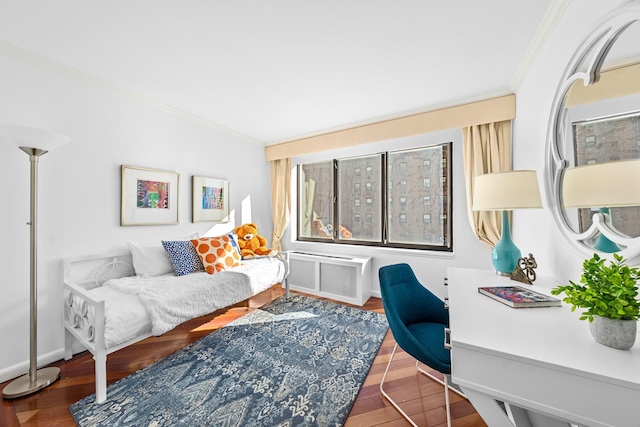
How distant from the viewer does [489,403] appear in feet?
2.93

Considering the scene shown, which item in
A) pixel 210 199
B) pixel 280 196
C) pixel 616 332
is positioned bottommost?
pixel 616 332

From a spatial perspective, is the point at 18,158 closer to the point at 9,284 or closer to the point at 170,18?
the point at 9,284

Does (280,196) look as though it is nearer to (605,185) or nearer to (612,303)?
(605,185)

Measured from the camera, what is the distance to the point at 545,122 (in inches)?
69.2

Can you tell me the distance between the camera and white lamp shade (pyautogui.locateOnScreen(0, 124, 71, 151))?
5.25 feet

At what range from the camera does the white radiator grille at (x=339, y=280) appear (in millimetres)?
3438

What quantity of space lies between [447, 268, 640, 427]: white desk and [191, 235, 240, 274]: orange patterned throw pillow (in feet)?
8.19

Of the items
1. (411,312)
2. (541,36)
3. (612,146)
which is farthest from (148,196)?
(541,36)

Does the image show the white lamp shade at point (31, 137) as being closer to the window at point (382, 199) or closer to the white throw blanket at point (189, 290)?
the white throw blanket at point (189, 290)

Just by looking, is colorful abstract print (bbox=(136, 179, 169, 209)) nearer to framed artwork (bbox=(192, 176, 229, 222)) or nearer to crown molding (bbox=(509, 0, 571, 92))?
framed artwork (bbox=(192, 176, 229, 222))

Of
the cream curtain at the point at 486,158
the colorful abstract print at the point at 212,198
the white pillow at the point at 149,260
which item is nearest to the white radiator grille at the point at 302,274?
the colorful abstract print at the point at 212,198

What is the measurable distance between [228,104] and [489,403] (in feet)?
10.7

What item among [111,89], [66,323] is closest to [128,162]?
[111,89]

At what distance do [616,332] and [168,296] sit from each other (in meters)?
2.54
